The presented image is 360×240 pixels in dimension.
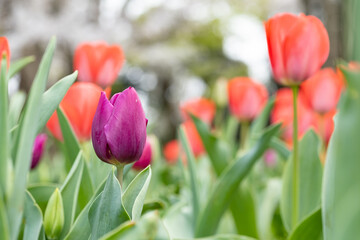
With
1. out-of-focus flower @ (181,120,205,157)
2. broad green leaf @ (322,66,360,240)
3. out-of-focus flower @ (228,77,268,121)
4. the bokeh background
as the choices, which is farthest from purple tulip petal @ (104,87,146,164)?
the bokeh background

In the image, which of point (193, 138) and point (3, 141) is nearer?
point (3, 141)

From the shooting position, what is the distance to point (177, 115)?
882 centimetres

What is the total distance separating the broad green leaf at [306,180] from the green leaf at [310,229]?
0.12 meters

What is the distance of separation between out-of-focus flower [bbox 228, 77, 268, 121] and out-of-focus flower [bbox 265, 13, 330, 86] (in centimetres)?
60

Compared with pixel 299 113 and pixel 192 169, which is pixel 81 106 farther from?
pixel 299 113

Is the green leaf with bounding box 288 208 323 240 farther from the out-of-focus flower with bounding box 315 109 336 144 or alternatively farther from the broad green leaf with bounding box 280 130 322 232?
the out-of-focus flower with bounding box 315 109 336 144

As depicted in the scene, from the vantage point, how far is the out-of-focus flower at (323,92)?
1.11m

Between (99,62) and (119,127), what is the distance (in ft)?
1.79

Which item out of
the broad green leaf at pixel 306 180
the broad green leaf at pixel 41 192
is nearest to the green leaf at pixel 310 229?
the broad green leaf at pixel 306 180

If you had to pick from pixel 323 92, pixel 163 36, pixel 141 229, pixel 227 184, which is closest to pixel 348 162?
pixel 141 229

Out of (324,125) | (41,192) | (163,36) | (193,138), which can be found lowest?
(163,36)

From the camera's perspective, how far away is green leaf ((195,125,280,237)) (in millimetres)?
682

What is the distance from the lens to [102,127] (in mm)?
460

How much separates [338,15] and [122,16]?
152 inches
